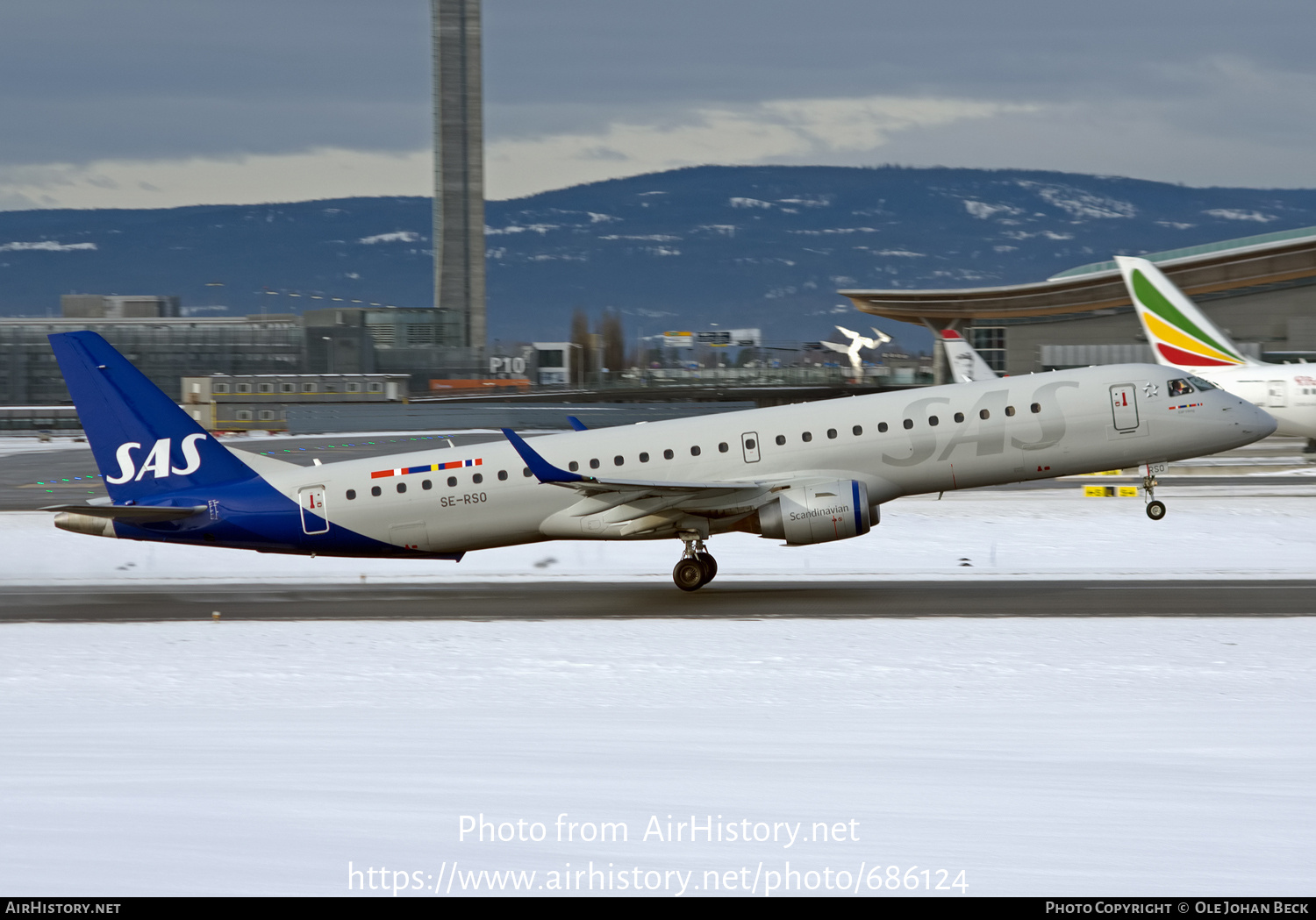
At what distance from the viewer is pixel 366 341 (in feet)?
524

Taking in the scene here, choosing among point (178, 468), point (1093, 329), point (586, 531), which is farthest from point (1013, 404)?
point (1093, 329)

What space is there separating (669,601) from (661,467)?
8.78ft

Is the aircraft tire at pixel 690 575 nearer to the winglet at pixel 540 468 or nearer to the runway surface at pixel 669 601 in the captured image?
the runway surface at pixel 669 601

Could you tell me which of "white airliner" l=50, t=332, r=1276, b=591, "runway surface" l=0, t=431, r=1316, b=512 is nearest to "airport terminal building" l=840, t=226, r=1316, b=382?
"runway surface" l=0, t=431, r=1316, b=512

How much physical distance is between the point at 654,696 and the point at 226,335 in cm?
15443

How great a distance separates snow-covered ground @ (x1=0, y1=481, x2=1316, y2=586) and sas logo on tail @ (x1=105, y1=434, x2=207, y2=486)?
13.2ft

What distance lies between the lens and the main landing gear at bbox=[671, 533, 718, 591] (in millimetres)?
27062

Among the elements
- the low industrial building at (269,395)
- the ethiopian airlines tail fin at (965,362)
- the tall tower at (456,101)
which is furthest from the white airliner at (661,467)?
the tall tower at (456,101)

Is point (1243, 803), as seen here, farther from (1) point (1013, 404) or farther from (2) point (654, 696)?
(1) point (1013, 404)

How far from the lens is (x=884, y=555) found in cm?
3197

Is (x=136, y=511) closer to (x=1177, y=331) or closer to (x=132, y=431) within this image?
(x=132, y=431)

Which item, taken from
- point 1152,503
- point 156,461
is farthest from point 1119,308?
point 156,461

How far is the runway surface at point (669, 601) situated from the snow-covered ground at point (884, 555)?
1654mm

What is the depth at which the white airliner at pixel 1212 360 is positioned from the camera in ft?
163
